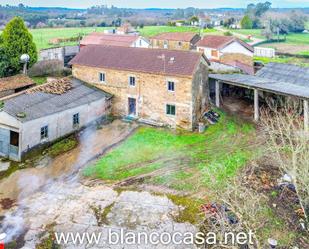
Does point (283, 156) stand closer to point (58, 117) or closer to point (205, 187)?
point (205, 187)

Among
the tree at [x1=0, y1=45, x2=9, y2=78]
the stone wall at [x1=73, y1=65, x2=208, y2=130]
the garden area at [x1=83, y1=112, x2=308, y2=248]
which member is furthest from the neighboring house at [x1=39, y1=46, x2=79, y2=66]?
the garden area at [x1=83, y1=112, x2=308, y2=248]

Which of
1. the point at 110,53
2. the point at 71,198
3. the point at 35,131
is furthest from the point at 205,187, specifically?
the point at 110,53

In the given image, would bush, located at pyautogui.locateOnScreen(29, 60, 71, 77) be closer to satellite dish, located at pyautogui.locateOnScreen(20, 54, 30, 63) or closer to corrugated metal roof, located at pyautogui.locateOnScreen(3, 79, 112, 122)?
satellite dish, located at pyautogui.locateOnScreen(20, 54, 30, 63)

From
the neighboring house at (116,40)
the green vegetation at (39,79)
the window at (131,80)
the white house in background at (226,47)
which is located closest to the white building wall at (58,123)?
the window at (131,80)

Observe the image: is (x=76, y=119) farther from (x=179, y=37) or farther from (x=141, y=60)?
(x=179, y=37)

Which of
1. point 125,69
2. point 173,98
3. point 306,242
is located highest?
point 125,69

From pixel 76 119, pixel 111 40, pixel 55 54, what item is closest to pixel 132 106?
pixel 76 119

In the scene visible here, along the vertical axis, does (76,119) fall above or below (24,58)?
below
